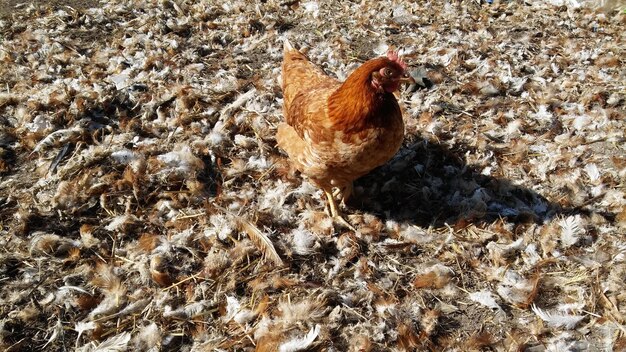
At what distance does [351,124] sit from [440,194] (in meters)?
1.15

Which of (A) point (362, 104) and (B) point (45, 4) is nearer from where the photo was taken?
(A) point (362, 104)

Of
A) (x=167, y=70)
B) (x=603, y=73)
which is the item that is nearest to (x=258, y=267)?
(x=167, y=70)

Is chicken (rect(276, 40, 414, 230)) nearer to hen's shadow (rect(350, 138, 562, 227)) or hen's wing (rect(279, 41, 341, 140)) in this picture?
hen's wing (rect(279, 41, 341, 140))

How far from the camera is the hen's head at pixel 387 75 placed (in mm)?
2363

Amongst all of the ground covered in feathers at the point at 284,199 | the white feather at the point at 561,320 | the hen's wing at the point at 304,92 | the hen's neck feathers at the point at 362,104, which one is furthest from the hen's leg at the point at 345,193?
the white feather at the point at 561,320

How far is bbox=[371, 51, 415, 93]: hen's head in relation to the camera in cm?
236

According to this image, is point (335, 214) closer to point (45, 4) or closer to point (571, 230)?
point (571, 230)

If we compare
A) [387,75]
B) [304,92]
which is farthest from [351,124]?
[304,92]

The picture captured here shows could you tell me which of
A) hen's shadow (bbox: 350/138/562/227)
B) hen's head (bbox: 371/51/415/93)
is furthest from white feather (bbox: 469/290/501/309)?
hen's head (bbox: 371/51/415/93)

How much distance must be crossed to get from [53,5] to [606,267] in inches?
231

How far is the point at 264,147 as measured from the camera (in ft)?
11.1

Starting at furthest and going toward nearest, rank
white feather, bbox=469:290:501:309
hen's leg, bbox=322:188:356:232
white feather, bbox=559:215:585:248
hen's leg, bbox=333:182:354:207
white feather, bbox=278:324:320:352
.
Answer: hen's leg, bbox=333:182:354:207 → hen's leg, bbox=322:188:356:232 → white feather, bbox=559:215:585:248 → white feather, bbox=469:290:501:309 → white feather, bbox=278:324:320:352

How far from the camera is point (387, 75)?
2.37m

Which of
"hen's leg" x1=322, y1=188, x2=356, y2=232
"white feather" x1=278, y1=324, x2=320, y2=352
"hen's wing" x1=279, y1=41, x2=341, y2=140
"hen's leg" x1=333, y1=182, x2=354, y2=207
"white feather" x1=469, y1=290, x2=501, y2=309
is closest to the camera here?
"white feather" x1=278, y1=324, x2=320, y2=352
